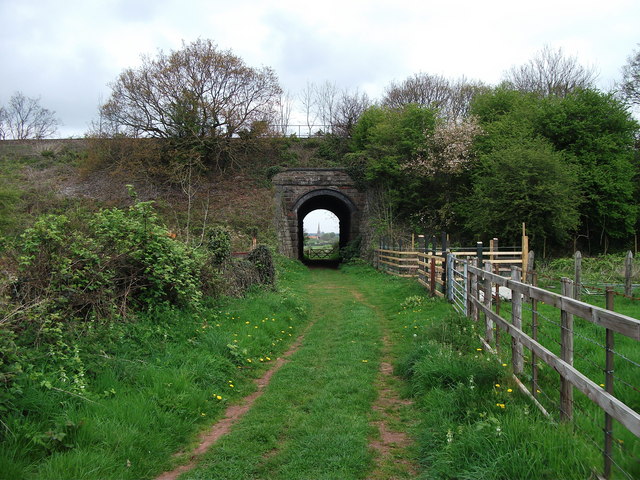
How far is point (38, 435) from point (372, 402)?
10.3ft

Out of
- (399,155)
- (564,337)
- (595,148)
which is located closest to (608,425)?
(564,337)

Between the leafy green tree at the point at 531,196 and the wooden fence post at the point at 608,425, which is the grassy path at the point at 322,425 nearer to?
the wooden fence post at the point at 608,425

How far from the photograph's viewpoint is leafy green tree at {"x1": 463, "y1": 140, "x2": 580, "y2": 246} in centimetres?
1812

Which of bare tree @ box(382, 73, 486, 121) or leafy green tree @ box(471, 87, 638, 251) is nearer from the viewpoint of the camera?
leafy green tree @ box(471, 87, 638, 251)

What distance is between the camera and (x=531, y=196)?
18.5 m

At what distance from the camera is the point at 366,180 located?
2594 centimetres

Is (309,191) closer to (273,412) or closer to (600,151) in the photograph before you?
(600,151)

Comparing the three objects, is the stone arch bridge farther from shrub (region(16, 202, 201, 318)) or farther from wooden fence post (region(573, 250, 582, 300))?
shrub (region(16, 202, 201, 318))

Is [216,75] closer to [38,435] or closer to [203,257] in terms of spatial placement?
[203,257]

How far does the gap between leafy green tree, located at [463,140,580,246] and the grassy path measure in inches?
535

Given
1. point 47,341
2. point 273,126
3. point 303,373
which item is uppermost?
point 273,126

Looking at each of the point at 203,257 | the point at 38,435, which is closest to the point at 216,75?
the point at 203,257

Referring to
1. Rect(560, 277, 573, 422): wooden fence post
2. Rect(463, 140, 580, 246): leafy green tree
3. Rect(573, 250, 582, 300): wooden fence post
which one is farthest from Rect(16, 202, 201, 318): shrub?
Rect(463, 140, 580, 246): leafy green tree

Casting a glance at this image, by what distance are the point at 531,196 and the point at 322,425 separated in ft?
56.6
